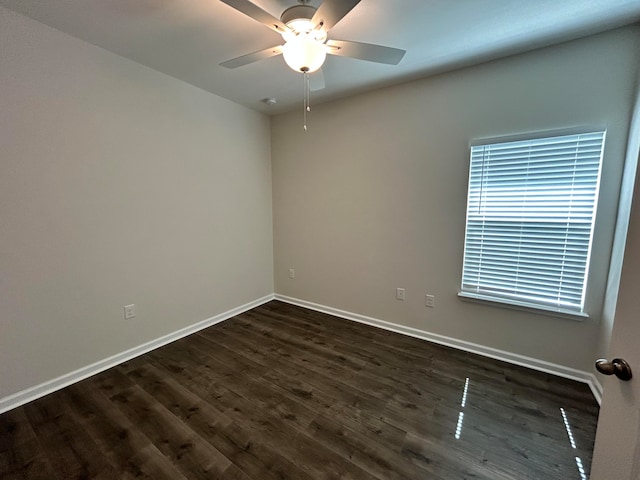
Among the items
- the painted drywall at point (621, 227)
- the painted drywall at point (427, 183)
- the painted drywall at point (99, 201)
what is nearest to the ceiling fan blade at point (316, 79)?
the painted drywall at point (427, 183)

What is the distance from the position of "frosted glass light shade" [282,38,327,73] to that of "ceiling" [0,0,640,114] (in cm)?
31

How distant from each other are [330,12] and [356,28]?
0.66m

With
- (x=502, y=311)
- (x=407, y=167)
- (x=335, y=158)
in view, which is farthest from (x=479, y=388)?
(x=335, y=158)

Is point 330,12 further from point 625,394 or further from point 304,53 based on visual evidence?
point 625,394

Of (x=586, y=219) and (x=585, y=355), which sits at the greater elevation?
(x=586, y=219)

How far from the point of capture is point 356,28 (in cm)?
183

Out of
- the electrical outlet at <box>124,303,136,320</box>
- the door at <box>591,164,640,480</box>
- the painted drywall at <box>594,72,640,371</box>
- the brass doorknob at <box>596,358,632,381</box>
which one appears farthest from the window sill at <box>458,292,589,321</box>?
the electrical outlet at <box>124,303,136,320</box>

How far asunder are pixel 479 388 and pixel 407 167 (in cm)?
199

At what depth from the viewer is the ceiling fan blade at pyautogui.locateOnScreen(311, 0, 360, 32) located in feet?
4.01

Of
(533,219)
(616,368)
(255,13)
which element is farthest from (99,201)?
(533,219)

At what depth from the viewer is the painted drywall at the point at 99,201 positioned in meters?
1.79

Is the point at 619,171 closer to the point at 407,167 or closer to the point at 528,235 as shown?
the point at 528,235

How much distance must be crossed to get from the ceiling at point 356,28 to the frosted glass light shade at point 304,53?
312 mm

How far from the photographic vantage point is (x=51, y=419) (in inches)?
67.9
